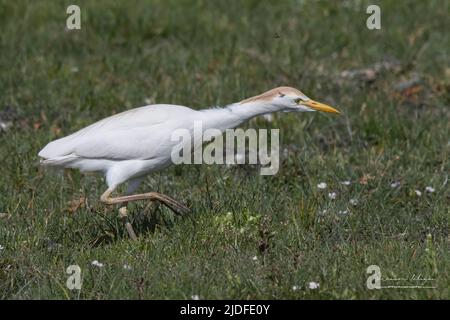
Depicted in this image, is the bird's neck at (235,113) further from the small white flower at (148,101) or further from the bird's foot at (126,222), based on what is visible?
the small white flower at (148,101)

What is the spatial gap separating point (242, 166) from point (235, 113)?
176 centimetres

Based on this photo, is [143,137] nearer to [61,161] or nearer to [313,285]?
[61,161]

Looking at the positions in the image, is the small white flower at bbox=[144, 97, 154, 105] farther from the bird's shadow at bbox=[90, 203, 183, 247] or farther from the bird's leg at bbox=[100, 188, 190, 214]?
the bird's leg at bbox=[100, 188, 190, 214]

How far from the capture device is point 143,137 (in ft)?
22.9

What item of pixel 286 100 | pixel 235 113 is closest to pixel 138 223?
pixel 235 113

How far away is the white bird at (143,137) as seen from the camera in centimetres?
689

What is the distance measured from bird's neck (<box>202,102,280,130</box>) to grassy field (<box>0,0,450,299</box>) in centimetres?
64

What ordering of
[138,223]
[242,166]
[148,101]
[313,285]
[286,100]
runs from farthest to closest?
[148,101], [242,166], [138,223], [286,100], [313,285]

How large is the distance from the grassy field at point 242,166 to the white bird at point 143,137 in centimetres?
41

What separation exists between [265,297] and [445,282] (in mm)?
1041

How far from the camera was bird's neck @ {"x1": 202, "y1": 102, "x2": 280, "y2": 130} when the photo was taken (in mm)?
6867

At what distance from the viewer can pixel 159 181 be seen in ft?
27.2

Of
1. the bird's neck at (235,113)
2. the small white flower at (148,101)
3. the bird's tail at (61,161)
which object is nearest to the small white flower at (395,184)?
the bird's neck at (235,113)

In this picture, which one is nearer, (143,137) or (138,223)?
(143,137)
